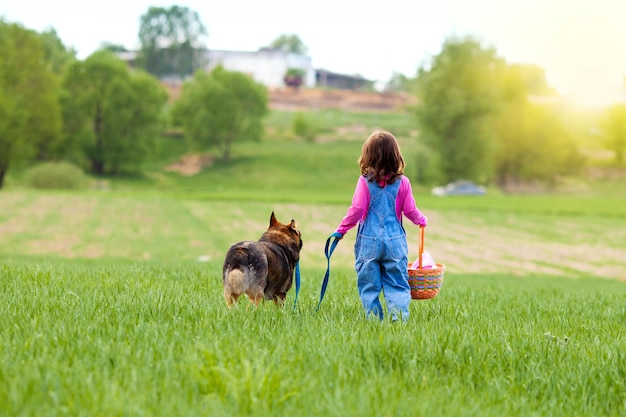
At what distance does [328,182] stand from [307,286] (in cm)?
6885

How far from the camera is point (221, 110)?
282 feet

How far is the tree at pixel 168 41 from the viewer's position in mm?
138250

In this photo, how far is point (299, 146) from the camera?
96062 millimetres

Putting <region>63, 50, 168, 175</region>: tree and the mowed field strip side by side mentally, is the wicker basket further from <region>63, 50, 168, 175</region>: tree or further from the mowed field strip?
<region>63, 50, 168, 175</region>: tree

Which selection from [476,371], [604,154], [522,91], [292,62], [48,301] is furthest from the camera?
[292,62]

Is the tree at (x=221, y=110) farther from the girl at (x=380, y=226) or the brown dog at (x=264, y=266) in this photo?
the girl at (x=380, y=226)

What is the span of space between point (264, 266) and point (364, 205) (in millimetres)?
1214

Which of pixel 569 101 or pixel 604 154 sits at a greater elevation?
pixel 569 101

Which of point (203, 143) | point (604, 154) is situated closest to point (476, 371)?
point (203, 143)

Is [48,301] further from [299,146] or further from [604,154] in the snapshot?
[604,154]

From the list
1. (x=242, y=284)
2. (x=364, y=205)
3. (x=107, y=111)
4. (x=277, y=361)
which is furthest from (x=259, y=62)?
(x=277, y=361)

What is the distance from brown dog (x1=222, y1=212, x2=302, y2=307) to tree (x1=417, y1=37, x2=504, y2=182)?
64.8 metres

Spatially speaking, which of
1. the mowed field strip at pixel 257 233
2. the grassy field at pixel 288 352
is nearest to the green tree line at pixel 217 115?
the mowed field strip at pixel 257 233

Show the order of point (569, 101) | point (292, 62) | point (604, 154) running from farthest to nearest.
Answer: point (292, 62) → point (604, 154) → point (569, 101)
